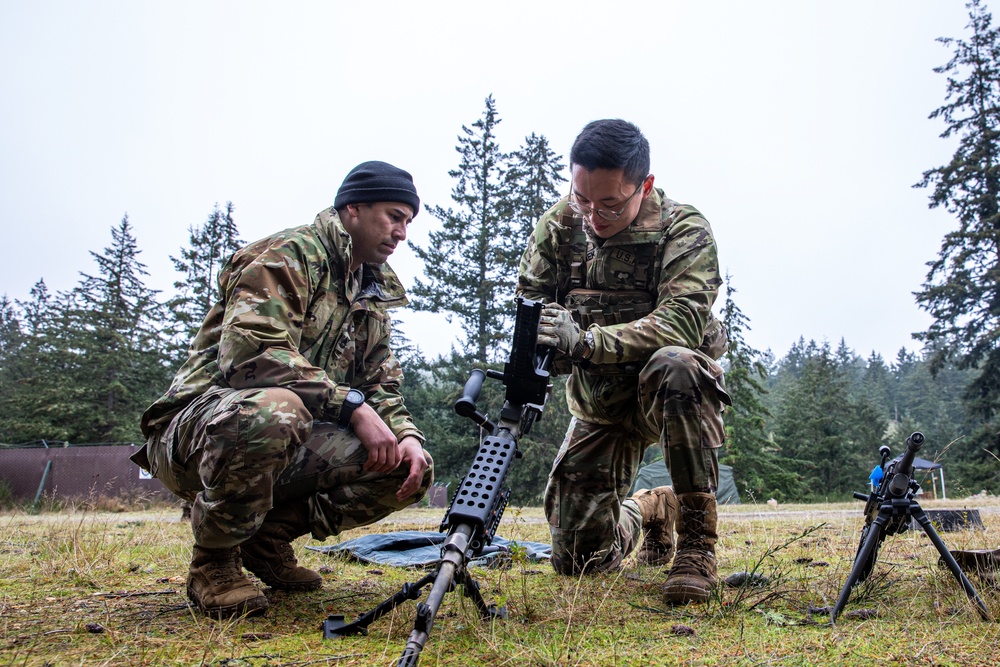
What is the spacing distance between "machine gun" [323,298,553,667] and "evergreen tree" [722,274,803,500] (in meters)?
29.5

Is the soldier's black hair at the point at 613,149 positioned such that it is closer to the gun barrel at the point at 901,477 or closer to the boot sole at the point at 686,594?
the gun barrel at the point at 901,477

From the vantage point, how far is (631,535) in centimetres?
437

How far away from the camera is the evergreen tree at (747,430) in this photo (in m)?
31.8

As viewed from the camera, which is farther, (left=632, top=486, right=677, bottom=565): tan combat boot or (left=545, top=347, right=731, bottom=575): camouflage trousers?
(left=632, top=486, right=677, bottom=565): tan combat boot

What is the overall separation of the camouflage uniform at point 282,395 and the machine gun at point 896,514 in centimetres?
192

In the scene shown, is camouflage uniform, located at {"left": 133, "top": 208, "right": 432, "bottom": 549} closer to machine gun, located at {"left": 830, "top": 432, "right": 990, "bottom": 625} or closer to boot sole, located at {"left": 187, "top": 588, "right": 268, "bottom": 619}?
boot sole, located at {"left": 187, "top": 588, "right": 268, "bottom": 619}

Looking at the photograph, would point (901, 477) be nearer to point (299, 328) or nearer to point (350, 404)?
point (350, 404)

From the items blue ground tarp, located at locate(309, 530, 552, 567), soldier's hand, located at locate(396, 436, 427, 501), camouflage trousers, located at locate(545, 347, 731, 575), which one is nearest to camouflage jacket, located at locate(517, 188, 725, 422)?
camouflage trousers, located at locate(545, 347, 731, 575)

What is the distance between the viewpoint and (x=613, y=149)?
3.66 meters

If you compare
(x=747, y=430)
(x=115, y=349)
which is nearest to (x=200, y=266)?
(x=115, y=349)

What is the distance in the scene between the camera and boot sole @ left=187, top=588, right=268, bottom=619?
2.75 m

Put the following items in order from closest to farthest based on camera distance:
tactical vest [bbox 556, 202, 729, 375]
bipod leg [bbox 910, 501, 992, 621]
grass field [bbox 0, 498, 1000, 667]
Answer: grass field [bbox 0, 498, 1000, 667] < bipod leg [bbox 910, 501, 992, 621] < tactical vest [bbox 556, 202, 729, 375]

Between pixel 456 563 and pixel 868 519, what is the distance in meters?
2.00

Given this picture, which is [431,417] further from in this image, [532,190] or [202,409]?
[202,409]
